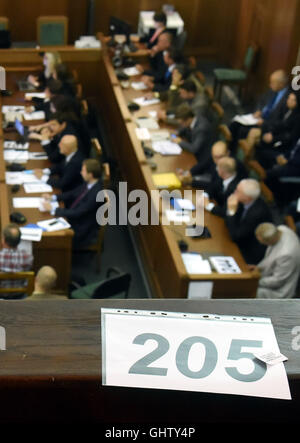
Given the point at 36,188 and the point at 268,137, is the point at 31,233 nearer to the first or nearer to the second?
the point at 36,188

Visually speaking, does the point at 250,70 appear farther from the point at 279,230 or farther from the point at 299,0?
the point at 279,230

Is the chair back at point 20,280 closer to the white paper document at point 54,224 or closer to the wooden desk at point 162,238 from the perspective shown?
the white paper document at point 54,224

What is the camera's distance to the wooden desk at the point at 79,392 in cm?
95

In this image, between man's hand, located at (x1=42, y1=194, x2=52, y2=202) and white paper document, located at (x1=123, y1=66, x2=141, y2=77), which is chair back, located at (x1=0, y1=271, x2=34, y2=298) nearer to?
man's hand, located at (x1=42, y1=194, x2=52, y2=202)

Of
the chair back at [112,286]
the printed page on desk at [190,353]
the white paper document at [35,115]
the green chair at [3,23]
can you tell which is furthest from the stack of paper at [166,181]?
the printed page on desk at [190,353]

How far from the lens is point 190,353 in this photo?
101 cm

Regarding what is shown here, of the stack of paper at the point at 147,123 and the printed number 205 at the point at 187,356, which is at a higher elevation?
the printed number 205 at the point at 187,356

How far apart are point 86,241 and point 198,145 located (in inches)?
69.1

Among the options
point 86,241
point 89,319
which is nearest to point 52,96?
point 86,241

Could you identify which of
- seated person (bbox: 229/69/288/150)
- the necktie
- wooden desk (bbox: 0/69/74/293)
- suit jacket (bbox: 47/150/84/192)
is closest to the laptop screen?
suit jacket (bbox: 47/150/84/192)

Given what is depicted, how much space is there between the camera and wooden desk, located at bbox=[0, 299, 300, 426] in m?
0.95

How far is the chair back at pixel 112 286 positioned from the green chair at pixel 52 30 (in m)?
5.71

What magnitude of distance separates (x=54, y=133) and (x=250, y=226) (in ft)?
9.05

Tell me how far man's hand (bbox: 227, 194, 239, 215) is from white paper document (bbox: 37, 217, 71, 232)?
4.73ft
